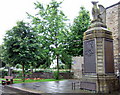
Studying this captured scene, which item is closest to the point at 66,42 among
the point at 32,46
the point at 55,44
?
the point at 55,44

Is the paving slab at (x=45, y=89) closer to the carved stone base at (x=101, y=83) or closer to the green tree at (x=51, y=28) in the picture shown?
the carved stone base at (x=101, y=83)

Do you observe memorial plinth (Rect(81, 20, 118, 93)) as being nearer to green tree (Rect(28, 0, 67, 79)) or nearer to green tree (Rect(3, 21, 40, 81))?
green tree (Rect(3, 21, 40, 81))

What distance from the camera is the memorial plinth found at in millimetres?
11008

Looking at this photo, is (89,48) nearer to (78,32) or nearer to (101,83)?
(101,83)

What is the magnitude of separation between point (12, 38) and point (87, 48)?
34.8 ft

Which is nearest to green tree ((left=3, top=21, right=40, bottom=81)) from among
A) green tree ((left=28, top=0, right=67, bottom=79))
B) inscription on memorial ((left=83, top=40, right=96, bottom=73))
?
green tree ((left=28, top=0, right=67, bottom=79))

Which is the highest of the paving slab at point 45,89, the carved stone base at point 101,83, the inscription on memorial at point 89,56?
the inscription on memorial at point 89,56

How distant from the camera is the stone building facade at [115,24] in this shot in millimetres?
16469

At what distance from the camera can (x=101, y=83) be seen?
10930 mm

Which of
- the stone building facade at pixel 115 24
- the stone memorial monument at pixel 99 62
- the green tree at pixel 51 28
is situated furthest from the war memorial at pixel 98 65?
the green tree at pixel 51 28

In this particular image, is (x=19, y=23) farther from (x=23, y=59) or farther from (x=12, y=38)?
(x=23, y=59)

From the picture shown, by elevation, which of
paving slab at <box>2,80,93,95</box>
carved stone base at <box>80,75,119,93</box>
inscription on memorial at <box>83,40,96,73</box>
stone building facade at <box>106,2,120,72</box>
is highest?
stone building facade at <box>106,2,120,72</box>

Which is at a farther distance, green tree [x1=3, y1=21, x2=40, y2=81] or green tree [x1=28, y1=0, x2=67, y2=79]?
green tree [x1=28, y1=0, x2=67, y2=79]

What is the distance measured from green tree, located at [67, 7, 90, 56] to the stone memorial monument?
46.5 ft
